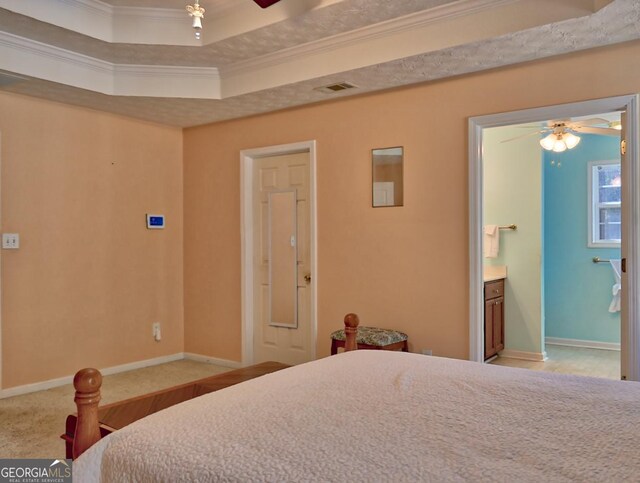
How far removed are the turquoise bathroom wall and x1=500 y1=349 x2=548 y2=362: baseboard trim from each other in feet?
2.76

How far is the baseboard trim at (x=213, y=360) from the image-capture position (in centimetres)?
502

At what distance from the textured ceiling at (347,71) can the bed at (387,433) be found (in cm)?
203

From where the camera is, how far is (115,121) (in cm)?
479

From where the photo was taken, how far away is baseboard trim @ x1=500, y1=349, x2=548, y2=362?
511 centimetres

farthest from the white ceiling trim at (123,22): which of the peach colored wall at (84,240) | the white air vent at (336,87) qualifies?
the peach colored wall at (84,240)

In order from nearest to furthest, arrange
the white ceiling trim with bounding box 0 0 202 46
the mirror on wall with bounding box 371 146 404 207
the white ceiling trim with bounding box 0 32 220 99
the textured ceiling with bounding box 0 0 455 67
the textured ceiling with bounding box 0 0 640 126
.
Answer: the textured ceiling with bounding box 0 0 640 126 → the textured ceiling with bounding box 0 0 455 67 → the white ceiling trim with bounding box 0 0 202 46 → the white ceiling trim with bounding box 0 32 220 99 → the mirror on wall with bounding box 371 146 404 207

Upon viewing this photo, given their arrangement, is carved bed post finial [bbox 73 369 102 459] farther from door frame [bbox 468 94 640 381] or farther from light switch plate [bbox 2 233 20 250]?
light switch plate [bbox 2 233 20 250]

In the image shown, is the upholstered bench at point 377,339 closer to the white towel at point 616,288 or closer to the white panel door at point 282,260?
the white panel door at point 282,260

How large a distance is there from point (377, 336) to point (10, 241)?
→ 2994mm

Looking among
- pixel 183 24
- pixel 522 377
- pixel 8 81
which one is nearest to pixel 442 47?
pixel 183 24

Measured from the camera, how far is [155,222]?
203 inches

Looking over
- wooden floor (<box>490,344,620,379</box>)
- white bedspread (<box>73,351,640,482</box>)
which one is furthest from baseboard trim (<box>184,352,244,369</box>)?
white bedspread (<box>73,351,640,482</box>)

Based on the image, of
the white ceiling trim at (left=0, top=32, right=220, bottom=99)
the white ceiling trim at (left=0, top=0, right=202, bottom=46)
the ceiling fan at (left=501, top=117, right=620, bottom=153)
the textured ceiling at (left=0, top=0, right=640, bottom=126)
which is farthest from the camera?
the ceiling fan at (left=501, top=117, right=620, bottom=153)

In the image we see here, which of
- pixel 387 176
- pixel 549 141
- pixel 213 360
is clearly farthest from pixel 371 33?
pixel 213 360
